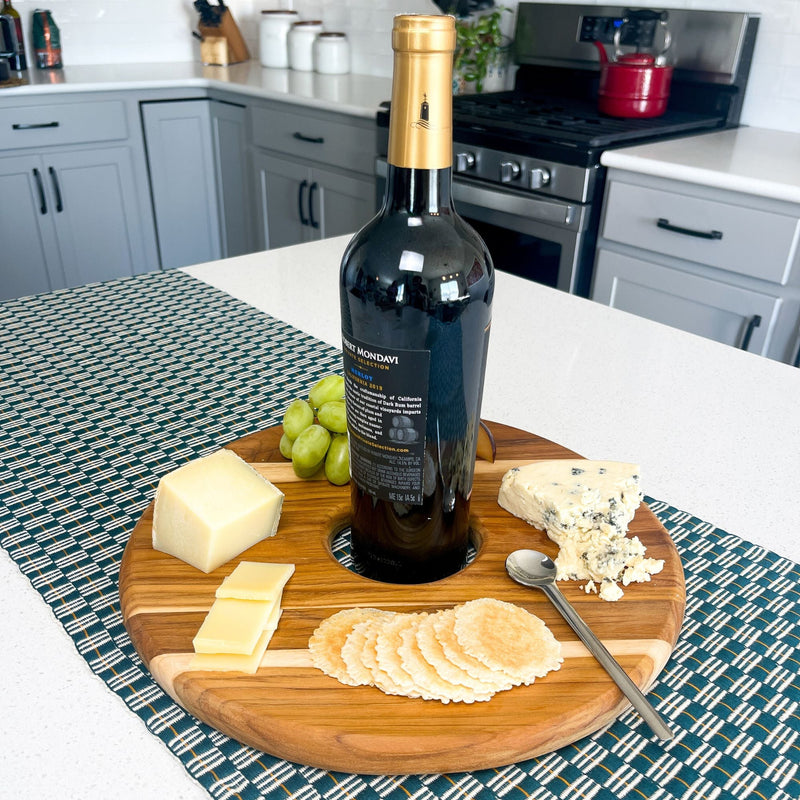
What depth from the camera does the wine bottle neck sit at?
1.74ft

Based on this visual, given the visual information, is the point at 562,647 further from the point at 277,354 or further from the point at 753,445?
the point at 277,354

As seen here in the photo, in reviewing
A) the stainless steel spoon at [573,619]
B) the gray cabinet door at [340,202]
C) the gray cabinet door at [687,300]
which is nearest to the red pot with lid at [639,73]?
the gray cabinet door at [687,300]

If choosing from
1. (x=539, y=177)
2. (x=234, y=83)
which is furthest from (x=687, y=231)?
(x=234, y=83)

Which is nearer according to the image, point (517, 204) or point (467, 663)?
point (467, 663)

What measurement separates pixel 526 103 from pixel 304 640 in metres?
2.42

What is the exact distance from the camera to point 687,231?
75.4 inches

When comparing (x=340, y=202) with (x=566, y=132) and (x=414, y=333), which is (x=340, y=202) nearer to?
(x=566, y=132)

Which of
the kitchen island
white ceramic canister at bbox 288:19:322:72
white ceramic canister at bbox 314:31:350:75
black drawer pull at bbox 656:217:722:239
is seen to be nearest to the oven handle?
black drawer pull at bbox 656:217:722:239

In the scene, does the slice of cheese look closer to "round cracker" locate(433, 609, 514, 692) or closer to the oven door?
"round cracker" locate(433, 609, 514, 692)

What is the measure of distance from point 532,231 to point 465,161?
31cm

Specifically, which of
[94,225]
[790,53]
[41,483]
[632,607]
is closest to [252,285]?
[41,483]

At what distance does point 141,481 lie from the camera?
778mm

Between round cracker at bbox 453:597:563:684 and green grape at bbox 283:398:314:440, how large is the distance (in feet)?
0.87

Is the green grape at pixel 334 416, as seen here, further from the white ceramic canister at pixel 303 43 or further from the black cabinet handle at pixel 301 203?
the white ceramic canister at pixel 303 43
